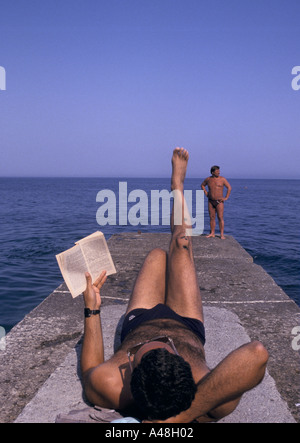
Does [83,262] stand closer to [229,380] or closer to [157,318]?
[157,318]

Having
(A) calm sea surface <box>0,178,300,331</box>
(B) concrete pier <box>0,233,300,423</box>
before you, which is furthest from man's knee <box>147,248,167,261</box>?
(A) calm sea surface <box>0,178,300,331</box>

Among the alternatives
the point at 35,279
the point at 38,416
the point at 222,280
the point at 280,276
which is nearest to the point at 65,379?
the point at 38,416

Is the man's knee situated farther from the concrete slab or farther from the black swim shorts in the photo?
the concrete slab

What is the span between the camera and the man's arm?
6.29ft

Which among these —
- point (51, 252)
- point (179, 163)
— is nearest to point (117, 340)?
point (179, 163)

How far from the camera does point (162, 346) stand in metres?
2.11

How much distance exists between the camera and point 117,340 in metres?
3.28

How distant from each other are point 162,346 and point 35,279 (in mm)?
6356

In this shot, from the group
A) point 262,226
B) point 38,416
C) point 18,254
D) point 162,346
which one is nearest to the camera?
point 162,346

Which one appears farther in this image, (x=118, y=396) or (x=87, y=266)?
(x=87, y=266)

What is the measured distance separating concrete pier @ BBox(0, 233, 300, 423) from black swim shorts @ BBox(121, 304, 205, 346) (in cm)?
27

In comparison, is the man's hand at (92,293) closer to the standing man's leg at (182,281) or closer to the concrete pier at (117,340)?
the concrete pier at (117,340)

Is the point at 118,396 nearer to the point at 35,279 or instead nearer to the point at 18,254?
the point at 35,279

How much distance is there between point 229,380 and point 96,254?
135 cm
